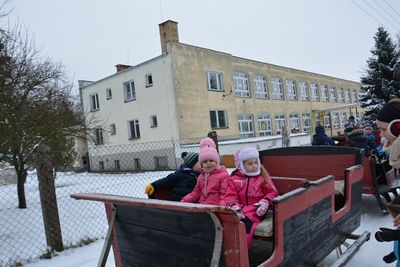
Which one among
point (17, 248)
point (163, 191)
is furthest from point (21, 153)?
point (163, 191)

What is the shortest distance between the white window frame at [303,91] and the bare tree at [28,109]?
80.0ft

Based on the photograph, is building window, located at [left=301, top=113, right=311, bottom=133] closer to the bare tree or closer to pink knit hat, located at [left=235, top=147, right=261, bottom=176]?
the bare tree

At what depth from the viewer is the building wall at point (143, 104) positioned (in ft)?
60.8

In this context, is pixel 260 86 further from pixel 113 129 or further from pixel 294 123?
pixel 113 129

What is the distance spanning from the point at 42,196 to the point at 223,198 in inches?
105

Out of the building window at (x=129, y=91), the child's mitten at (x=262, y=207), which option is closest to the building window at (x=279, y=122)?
the building window at (x=129, y=91)

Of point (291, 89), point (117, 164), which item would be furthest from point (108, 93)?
point (291, 89)

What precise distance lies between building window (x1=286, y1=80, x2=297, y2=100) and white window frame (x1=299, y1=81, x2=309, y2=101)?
1220 mm

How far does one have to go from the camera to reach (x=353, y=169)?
365 cm

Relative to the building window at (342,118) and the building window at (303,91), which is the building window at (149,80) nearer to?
the building window at (303,91)

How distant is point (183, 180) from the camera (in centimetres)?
354

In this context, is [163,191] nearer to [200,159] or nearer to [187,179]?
[187,179]

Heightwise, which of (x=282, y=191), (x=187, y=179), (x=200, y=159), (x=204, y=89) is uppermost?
(x=204, y=89)

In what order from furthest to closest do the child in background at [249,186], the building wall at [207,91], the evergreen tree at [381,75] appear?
the building wall at [207,91]
the evergreen tree at [381,75]
the child in background at [249,186]
